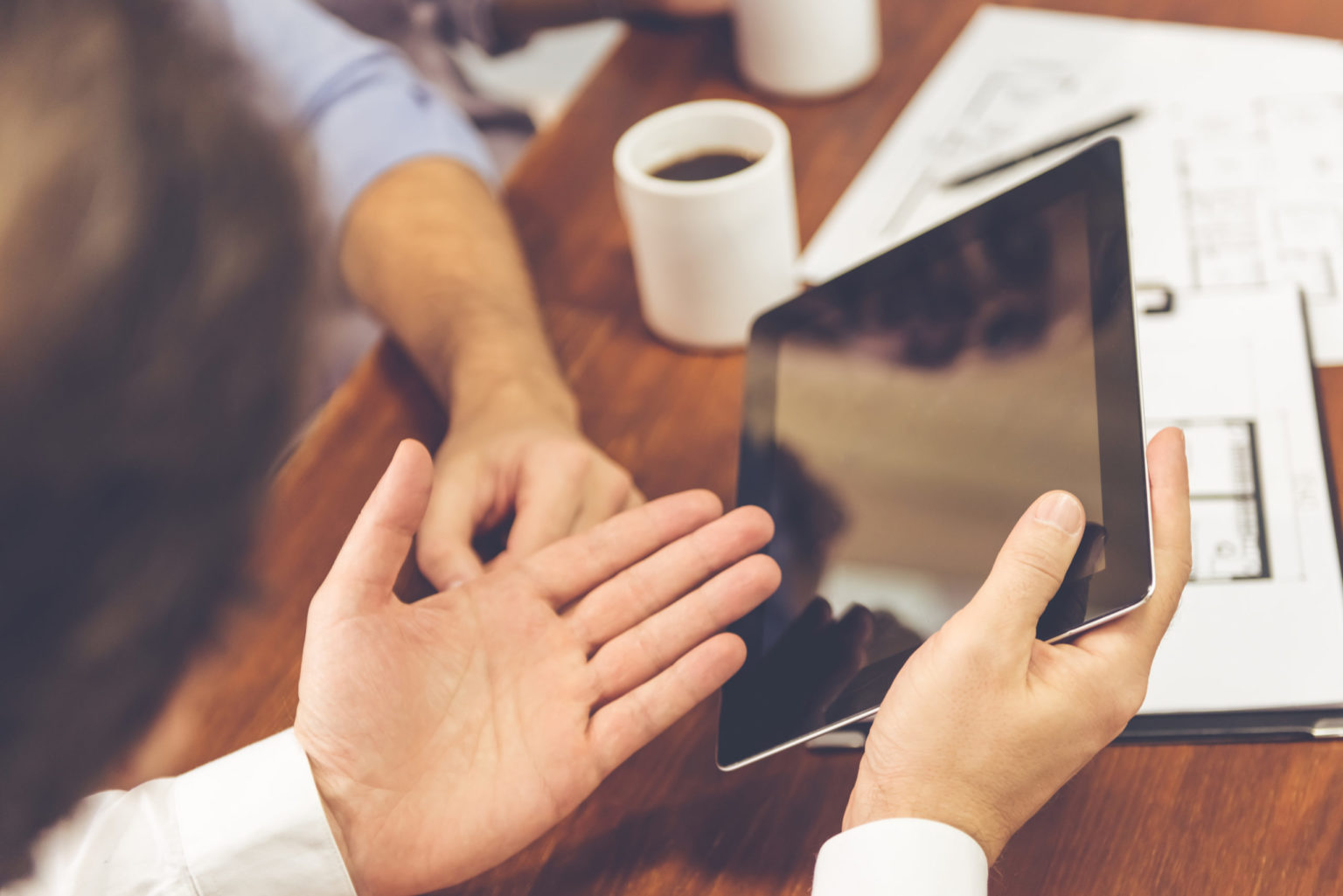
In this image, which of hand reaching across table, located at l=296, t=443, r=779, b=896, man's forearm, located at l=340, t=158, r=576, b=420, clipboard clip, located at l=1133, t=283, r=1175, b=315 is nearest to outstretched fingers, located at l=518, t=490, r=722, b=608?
hand reaching across table, located at l=296, t=443, r=779, b=896

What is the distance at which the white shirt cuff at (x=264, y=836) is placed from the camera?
43 centimetres

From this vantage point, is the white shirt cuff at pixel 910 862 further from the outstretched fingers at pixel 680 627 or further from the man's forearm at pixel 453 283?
the man's forearm at pixel 453 283

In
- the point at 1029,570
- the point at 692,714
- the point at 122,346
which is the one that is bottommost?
the point at 692,714

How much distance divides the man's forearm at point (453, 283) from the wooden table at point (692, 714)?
25 millimetres

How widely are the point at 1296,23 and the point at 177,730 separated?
83cm

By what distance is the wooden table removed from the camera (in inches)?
15.8

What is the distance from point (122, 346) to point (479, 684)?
0.83ft

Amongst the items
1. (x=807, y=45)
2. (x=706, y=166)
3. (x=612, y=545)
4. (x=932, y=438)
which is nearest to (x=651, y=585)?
(x=612, y=545)

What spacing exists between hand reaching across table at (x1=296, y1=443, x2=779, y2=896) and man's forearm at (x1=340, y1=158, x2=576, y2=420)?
0.15m

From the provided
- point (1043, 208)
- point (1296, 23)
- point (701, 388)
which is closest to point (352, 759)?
point (701, 388)

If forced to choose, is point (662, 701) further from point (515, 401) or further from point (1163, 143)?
point (1163, 143)

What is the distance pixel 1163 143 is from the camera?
27.3 inches

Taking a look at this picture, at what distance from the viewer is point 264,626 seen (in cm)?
51

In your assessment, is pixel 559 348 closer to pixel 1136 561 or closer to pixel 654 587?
pixel 654 587
